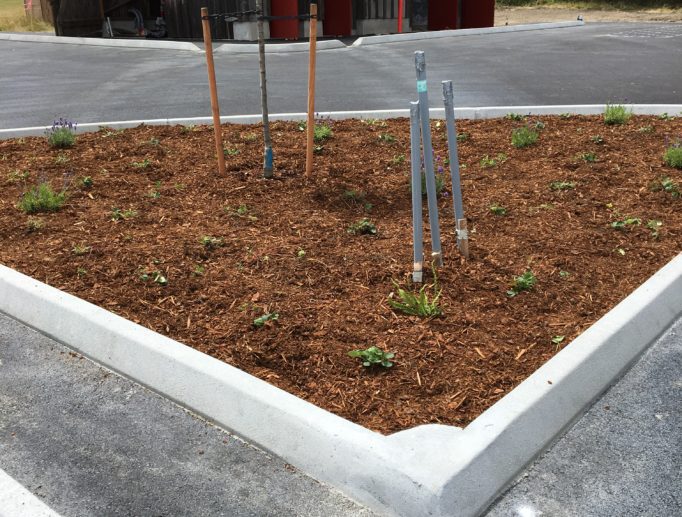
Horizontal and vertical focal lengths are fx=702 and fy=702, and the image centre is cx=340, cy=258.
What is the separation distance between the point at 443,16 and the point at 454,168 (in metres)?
24.4

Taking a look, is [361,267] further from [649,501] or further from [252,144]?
[252,144]

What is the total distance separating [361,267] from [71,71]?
1409 centimetres

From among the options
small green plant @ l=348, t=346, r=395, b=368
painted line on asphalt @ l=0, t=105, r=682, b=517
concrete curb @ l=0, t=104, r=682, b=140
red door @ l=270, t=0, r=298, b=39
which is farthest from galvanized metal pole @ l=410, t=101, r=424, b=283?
red door @ l=270, t=0, r=298, b=39

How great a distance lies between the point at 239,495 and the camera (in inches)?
123

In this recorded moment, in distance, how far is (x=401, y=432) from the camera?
325 centimetres

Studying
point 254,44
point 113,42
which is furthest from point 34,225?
point 113,42

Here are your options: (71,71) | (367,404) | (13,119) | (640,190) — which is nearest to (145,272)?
(367,404)

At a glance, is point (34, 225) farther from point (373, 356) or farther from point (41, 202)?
point (373, 356)

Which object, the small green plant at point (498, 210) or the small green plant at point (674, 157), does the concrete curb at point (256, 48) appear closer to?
the small green plant at point (674, 157)

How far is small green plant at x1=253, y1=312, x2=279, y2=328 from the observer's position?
4297mm

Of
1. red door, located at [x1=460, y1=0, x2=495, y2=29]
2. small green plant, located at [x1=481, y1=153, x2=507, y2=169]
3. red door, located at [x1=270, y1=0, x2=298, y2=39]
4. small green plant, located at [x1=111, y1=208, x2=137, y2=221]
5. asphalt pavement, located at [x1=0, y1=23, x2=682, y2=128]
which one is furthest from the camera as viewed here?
red door, located at [x1=460, y1=0, x2=495, y2=29]

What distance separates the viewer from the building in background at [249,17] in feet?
73.3

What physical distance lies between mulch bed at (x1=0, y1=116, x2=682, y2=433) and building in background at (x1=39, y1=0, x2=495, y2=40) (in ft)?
50.0

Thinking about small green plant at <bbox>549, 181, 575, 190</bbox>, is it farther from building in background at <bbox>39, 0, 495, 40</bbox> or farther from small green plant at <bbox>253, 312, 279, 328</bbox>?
building in background at <bbox>39, 0, 495, 40</bbox>
